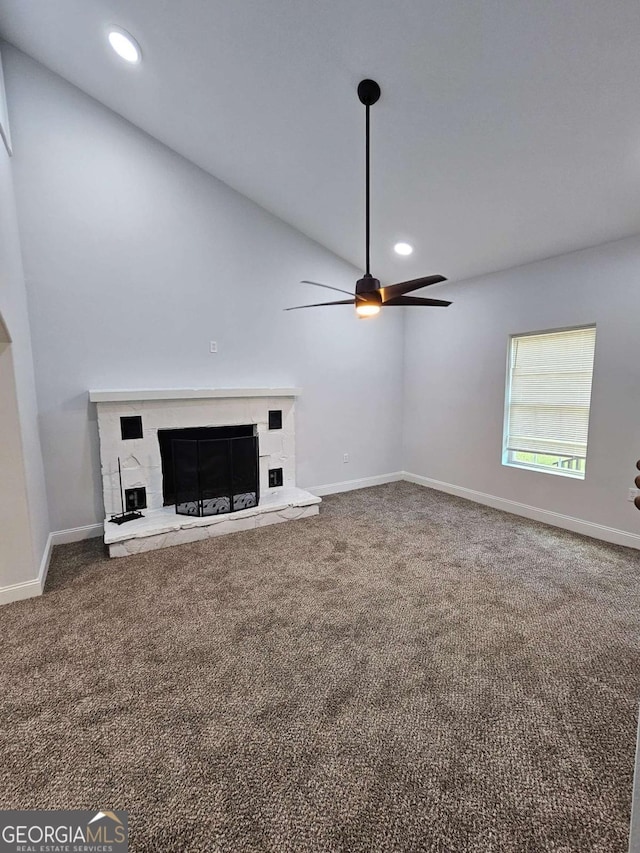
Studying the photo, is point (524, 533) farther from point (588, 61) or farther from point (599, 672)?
point (588, 61)

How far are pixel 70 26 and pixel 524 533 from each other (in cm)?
537

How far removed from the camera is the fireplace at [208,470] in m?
3.67

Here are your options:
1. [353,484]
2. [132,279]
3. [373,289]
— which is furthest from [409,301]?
[353,484]

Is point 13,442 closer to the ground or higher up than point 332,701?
higher up

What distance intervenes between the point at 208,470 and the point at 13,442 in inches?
62.7

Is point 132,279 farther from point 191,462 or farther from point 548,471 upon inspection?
point 548,471

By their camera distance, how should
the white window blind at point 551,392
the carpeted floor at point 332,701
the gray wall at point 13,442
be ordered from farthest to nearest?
the white window blind at point 551,392
the gray wall at point 13,442
the carpeted floor at point 332,701

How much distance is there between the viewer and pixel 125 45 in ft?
8.82

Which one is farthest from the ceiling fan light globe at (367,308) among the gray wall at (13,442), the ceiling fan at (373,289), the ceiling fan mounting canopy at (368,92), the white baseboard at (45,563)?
the white baseboard at (45,563)

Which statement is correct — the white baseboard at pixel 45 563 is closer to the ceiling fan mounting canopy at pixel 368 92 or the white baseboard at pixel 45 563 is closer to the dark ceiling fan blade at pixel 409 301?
the dark ceiling fan blade at pixel 409 301

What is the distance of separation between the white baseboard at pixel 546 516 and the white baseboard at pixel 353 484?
17.8 inches

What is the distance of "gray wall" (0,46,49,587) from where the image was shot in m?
2.42

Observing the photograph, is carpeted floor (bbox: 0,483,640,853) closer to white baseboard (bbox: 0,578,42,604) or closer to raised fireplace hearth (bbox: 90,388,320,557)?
white baseboard (bbox: 0,578,42,604)

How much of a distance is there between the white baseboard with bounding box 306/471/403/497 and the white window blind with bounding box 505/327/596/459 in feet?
5.57
